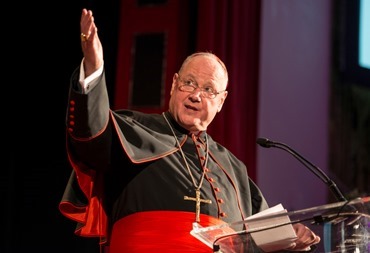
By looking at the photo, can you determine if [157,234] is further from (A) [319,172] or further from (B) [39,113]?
(B) [39,113]

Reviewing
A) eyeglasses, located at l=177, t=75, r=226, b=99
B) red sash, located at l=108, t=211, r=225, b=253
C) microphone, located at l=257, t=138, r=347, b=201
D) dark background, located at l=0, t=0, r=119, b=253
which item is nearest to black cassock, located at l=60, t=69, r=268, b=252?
red sash, located at l=108, t=211, r=225, b=253

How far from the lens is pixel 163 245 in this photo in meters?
2.30

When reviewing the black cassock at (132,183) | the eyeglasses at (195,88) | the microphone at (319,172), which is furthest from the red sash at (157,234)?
the eyeglasses at (195,88)

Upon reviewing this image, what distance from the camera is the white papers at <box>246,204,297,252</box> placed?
2.07m

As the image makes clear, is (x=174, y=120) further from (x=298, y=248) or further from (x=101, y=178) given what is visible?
(x=298, y=248)

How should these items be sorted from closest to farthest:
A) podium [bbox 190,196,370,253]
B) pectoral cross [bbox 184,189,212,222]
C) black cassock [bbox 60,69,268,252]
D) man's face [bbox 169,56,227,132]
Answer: podium [bbox 190,196,370,253]
black cassock [bbox 60,69,268,252]
pectoral cross [bbox 184,189,212,222]
man's face [bbox 169,56,227,132]

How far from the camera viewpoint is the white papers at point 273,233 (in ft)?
6.79

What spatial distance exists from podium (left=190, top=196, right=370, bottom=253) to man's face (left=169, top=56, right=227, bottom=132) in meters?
0.71

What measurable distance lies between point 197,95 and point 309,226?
786mm

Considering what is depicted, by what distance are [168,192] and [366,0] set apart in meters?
3.91

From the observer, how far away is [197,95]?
271cm

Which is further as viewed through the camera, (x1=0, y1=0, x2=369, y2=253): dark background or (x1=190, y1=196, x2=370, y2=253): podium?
(x1=0, y1=0, x2=369, y2=253): dark background

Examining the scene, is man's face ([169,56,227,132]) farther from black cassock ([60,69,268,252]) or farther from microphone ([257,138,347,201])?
microphone ([257,138,347,201])

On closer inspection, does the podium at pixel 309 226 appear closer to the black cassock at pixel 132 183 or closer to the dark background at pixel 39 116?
the black cassock at pixel 132 183
